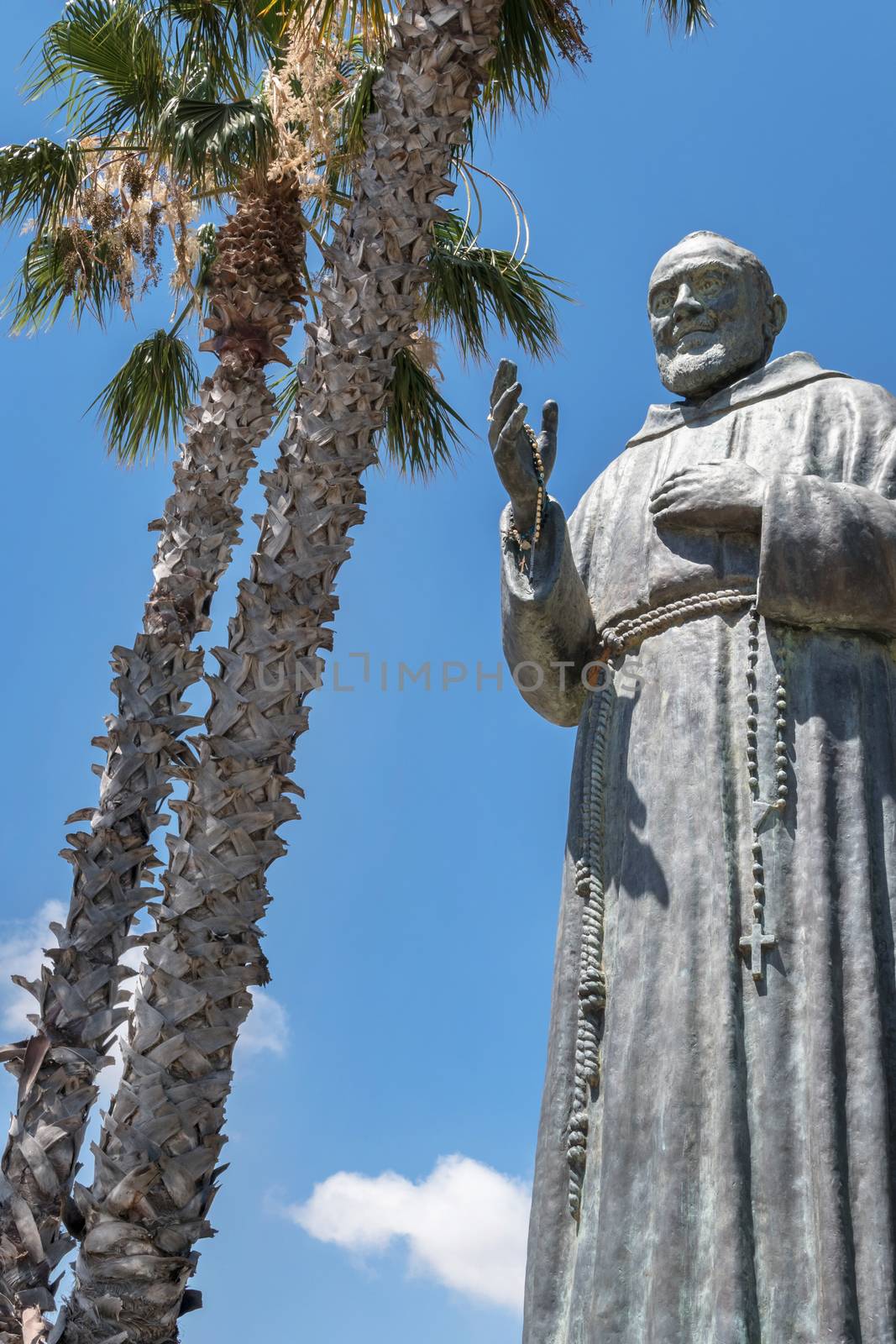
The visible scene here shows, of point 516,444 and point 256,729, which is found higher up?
point 256,729

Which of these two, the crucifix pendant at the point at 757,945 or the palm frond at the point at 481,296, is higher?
the palm frond at the point at 481,296

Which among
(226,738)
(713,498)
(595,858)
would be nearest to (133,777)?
(226,738)

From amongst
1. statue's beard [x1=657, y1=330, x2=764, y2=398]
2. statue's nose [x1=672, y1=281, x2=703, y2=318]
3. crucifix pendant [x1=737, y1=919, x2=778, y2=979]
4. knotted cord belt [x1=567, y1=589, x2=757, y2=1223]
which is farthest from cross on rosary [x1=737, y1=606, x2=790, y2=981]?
statue's nose [x1=672, y1=281, x2=703, y2=318]

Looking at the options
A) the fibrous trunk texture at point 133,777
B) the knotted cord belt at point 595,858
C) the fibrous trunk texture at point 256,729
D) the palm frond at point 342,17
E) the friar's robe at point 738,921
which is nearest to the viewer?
the friar's robe at point 738,921

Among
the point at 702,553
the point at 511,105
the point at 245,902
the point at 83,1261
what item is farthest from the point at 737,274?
the point at 511,105

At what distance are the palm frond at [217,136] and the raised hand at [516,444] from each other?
5622 mm

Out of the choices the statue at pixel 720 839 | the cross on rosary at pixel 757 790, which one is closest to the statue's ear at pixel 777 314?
the statue at pixel 720 839

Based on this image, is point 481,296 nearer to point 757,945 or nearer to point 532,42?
point 532,42

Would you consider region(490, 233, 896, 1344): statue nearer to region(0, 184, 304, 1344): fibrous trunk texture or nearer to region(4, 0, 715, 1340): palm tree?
region(4, 0, 715, 1340): palm tree

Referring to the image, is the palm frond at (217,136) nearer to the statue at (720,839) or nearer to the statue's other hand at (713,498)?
the statue at (720,839)

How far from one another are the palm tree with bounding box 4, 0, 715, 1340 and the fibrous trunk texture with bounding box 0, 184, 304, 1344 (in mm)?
13

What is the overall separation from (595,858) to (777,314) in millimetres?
2206

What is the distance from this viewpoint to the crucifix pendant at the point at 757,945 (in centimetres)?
414

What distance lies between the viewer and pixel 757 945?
4.16 metres
